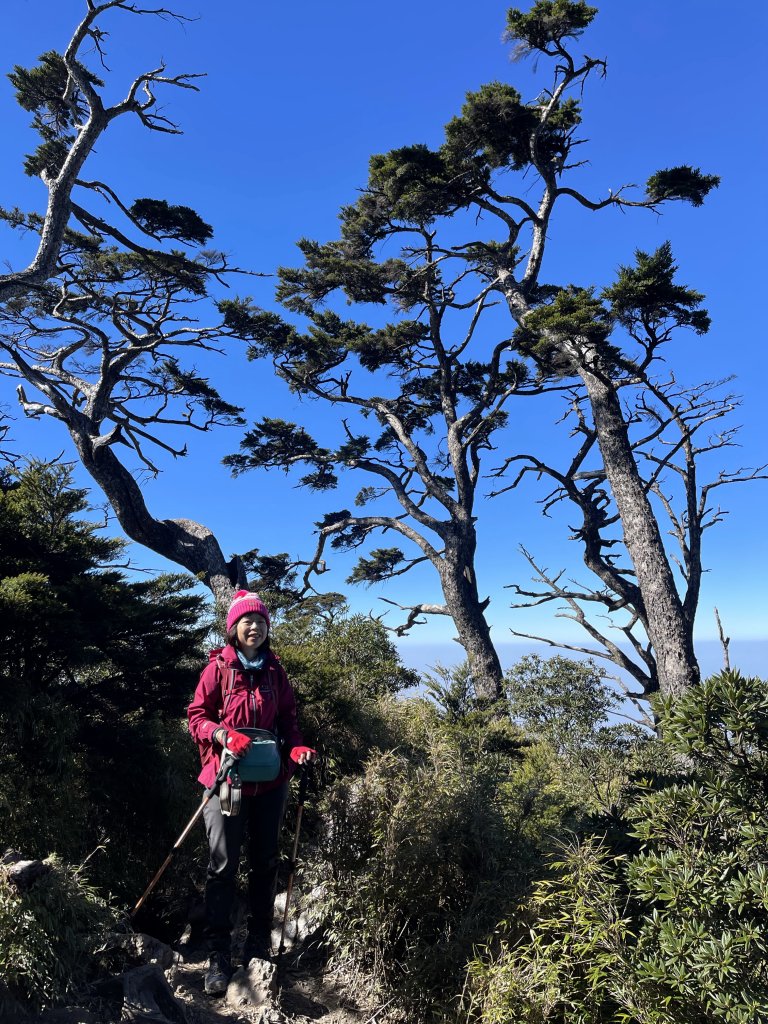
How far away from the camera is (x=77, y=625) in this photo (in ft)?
13.8

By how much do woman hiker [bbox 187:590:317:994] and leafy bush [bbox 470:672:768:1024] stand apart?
123 centimetres

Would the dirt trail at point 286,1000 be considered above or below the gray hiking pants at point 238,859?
below

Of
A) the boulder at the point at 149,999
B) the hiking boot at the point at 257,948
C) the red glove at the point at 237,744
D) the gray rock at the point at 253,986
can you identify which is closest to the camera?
the boulder at the point at 149,999

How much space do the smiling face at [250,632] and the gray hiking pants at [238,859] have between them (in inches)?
30.7

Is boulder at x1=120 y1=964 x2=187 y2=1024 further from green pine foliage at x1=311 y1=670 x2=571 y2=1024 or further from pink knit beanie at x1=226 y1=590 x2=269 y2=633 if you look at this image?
pink knit beanie at x1=226 y1=590 x2=269 y2=633

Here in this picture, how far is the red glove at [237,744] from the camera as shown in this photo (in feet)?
11.5

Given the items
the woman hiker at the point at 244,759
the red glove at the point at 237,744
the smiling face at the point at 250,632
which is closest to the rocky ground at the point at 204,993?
the woman hiker at the point at 244,759

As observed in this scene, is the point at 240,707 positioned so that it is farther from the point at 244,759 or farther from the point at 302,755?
the point at 302,755

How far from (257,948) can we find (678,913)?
2.23 meters

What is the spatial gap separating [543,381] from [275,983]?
13.0 m

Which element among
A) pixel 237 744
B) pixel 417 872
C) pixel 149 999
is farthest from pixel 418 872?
pixel 149 999

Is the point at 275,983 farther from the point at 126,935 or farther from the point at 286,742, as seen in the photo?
the point at 286,742

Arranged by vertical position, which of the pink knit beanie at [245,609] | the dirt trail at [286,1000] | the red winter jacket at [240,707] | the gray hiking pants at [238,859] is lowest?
the dirt trail at [286,1000]

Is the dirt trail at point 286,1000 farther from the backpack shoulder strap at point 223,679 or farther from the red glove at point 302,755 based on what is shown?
the backpack shoulder strap at point 223,679
